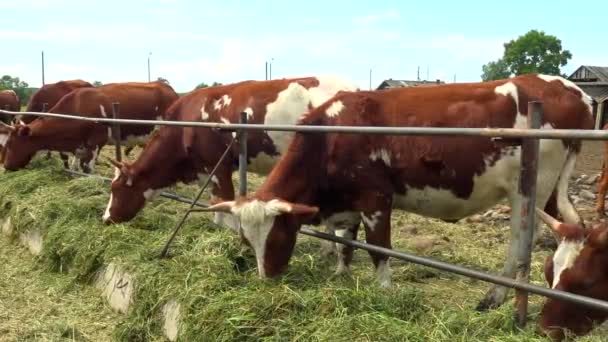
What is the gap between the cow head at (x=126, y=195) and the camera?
6.27 m

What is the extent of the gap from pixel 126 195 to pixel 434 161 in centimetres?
352

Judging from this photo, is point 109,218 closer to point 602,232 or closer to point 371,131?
point 371,131

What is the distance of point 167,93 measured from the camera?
11.4 meters

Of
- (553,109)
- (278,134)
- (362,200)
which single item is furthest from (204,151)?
(553,109)

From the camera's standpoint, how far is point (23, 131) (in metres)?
9.57

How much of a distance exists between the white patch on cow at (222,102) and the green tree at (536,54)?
235ft

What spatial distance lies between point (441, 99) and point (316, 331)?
2.32m

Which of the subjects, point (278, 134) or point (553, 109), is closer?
point (553, 109)

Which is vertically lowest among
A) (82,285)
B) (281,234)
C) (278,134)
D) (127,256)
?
(82,285)

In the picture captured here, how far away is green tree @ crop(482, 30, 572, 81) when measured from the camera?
7306 centimetres

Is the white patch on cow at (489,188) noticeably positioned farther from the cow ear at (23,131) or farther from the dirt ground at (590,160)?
the dirt ground at (590,160)

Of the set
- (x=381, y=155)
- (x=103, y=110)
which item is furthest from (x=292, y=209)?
(x=103, y=110)

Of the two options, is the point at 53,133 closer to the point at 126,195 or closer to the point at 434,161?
the point at 126,195

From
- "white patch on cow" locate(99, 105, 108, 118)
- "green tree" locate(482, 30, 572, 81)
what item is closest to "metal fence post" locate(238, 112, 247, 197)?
"white patch on cow" locate(99, 105, 108, 118)
